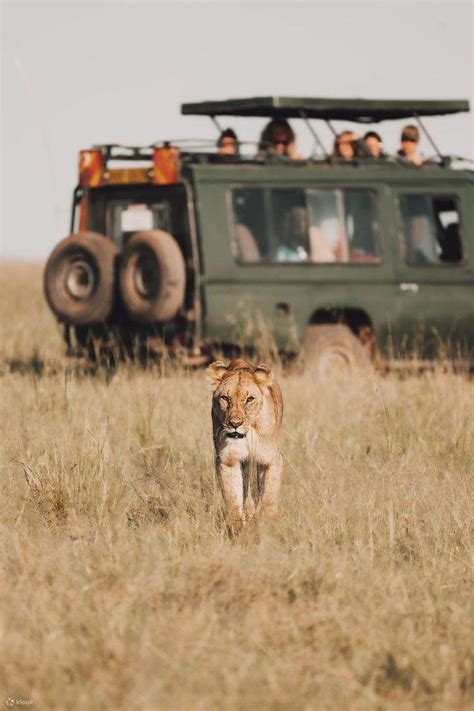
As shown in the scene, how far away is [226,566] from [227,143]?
7084mm

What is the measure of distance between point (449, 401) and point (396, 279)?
254 centimetres

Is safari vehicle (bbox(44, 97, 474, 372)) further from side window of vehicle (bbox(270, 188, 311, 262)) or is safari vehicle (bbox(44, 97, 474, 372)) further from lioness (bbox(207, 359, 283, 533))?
lioness (bbox(207, 359, 283, 533))

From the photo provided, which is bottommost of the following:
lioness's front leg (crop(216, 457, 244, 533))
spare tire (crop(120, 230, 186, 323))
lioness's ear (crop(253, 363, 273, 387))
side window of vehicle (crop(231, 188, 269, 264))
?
lioness's front leg (crop(216, 457, 244, 533))

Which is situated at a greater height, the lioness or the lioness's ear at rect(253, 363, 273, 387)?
the lioness's ear at rect(253, 363, 273, 387)

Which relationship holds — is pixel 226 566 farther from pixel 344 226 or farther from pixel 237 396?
pixel 344 226

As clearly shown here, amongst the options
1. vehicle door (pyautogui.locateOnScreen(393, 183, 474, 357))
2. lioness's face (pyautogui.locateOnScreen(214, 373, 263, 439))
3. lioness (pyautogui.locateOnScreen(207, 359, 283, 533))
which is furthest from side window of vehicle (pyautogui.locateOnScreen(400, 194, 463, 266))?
lioness's face (pyautogui.locateOnScreen(214, 373, 263, 439))

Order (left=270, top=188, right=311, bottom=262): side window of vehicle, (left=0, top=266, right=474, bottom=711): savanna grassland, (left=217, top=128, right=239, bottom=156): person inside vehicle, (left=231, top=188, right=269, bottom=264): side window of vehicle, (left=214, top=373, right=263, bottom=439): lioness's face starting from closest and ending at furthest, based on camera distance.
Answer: (left=0, top=266, right=474, bottom=711): savanna grassland → (left=214, top=373, right=263, bottom=439): lioness's face → (left=231, top=188, right=269, bottom=264): side window of vehicle → (left=270, top=188, right=311, bottom=262): side window of vehicle → (left=217, top=128, right=239, bottom=156): person inside vehicle

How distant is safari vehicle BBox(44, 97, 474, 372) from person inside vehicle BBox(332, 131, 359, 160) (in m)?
0.23

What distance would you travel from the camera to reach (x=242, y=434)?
6023 mm

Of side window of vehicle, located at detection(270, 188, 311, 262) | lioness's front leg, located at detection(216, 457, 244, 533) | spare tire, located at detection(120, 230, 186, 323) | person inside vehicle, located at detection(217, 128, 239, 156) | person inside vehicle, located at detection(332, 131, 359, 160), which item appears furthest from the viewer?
person inside vehicle, located at detection(332, 131, 359, 160)

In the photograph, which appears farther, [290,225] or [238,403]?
[290,225]

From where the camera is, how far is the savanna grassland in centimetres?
407

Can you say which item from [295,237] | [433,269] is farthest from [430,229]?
[295,237]

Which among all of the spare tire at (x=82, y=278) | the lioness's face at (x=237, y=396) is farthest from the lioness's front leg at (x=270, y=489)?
the spare tire at (x=82, y=278)
